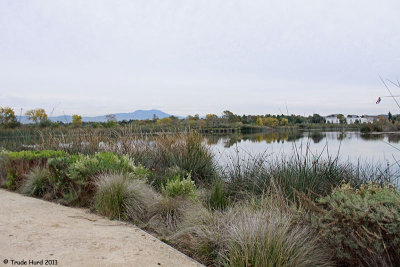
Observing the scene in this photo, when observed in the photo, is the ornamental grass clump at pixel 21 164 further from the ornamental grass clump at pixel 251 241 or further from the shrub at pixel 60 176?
the ornamental grass clump at pixel 251 241

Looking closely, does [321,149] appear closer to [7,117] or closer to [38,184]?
[38,184]

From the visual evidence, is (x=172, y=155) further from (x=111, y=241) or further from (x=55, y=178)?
(x=111, y=241)

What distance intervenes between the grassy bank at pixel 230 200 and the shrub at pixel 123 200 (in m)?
0.02

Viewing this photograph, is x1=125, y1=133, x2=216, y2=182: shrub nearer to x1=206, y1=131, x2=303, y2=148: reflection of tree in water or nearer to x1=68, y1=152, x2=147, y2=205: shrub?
x1=206, y1=131, x2=303, y2=148: reflection of tree in water

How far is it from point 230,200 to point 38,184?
4.17 meters

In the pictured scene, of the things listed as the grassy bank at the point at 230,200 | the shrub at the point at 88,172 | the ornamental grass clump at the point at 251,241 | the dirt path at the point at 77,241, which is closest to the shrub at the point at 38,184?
the grassy bank at the point at 230,200

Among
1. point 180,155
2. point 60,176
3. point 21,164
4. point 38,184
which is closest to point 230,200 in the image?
point 180,155

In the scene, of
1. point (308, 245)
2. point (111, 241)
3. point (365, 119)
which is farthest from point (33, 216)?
point (365, 119)

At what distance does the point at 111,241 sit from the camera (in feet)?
13.3

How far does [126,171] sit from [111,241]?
234cm

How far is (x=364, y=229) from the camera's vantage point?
285cm

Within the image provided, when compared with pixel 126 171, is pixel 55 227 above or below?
below

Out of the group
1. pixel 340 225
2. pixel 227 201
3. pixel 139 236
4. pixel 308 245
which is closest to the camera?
pixel 340 225

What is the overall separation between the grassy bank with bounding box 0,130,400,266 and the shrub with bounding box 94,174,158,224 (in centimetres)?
2
